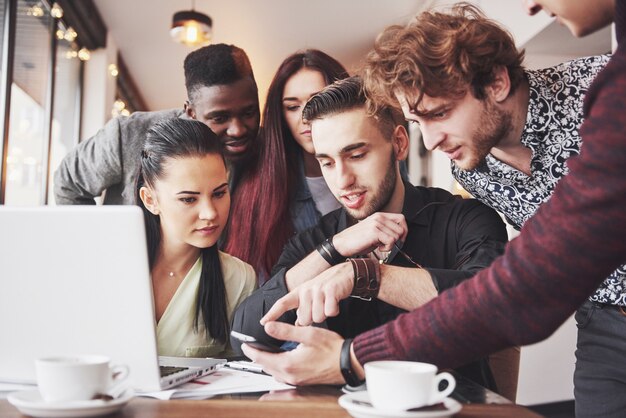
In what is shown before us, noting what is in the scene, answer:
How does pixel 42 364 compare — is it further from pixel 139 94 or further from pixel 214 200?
pixel 139 94

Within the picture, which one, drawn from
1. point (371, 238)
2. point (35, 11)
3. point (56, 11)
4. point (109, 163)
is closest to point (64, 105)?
point (56, 11)

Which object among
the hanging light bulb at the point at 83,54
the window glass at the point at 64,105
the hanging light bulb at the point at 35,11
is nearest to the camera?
the hanging light bulb at the point at 35,11

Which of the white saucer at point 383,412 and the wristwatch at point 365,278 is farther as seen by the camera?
the wristwatch at point 365,278

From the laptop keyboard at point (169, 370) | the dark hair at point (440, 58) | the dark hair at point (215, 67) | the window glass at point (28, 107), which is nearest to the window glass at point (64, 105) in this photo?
the window glass at point (28, 107)

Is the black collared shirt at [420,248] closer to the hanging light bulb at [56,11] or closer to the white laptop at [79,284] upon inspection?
the white laptop at [79,284]

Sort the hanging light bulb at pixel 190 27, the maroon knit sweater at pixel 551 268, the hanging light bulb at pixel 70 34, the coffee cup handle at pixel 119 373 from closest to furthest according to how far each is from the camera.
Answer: the maroon knit sweater at pixel 551 268, the coffee cup handle at pixel 119 373, the hanging light bulb at pixel 190 27, the hanging light bulb at pixel 70 34

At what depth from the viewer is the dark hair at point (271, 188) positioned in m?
2.14

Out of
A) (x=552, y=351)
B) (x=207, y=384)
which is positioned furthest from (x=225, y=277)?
(x=552, y=351)

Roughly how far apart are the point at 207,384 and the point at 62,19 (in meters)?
5.11

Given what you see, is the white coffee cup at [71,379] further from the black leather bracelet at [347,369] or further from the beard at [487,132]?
the beard at [487,132]

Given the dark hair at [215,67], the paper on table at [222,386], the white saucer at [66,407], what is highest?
the dark hair at [215,67]

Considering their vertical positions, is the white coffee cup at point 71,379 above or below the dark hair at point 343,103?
below

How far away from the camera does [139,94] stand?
9047 millimetres

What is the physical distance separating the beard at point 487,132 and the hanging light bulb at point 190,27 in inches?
141
